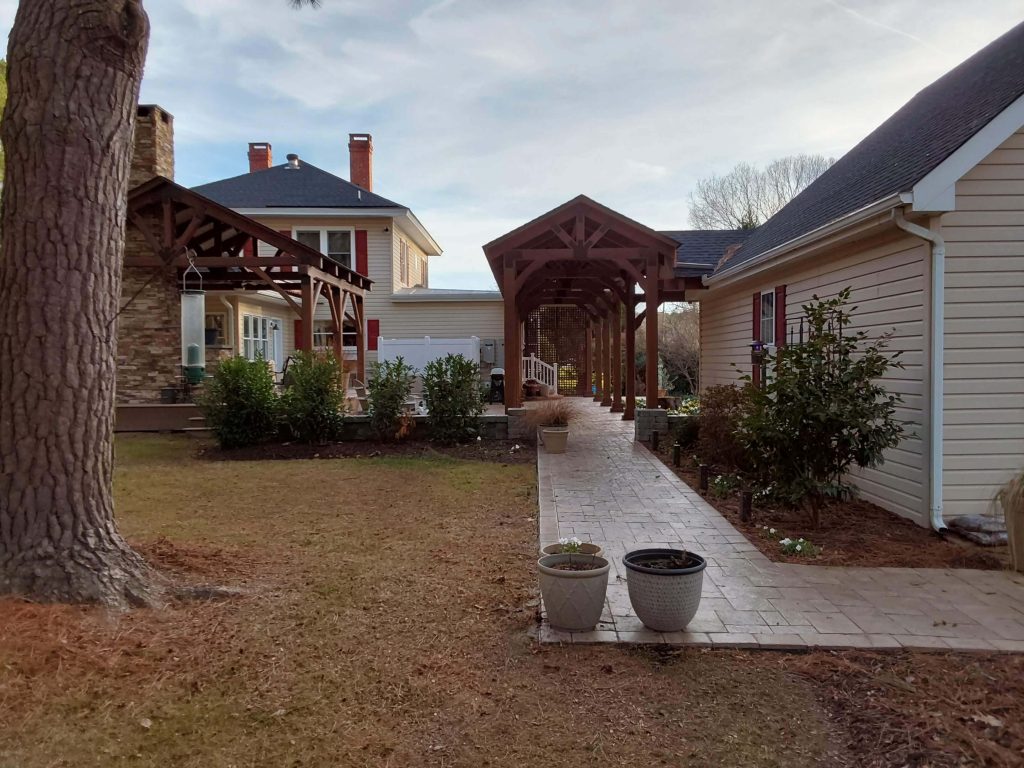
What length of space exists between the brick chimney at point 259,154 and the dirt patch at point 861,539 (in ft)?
73.7

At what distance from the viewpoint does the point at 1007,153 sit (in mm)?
5844

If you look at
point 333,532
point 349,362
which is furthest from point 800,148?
point 333,532

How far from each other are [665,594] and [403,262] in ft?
62.3

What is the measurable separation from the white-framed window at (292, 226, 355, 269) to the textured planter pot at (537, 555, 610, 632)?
17.3 m

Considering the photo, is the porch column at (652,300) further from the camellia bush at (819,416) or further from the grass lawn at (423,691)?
the grass lawn at (423,691)

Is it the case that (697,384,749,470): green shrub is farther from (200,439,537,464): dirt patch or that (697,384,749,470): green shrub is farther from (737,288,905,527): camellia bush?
(200,439,537,464): dirt patch

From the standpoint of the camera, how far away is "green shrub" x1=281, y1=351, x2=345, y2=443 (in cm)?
1130

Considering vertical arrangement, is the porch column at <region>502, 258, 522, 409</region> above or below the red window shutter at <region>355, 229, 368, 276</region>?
below

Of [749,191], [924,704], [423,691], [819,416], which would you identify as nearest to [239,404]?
[819,416]

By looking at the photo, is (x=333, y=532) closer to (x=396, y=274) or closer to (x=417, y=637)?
(x=417, y=637)

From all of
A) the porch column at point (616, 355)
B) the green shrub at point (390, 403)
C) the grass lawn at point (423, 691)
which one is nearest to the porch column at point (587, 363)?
the porch column at point (616, 355)

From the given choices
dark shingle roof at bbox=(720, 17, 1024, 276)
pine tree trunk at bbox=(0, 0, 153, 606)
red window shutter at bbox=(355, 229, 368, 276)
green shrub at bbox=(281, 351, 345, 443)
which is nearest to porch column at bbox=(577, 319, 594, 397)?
red window shutter at bbox=(355, 229, 368, 276)

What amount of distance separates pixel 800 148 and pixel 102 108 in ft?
108

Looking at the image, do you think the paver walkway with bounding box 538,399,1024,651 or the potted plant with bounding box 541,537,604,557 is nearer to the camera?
the paver walkway with bounding box 538,399,1024,651
